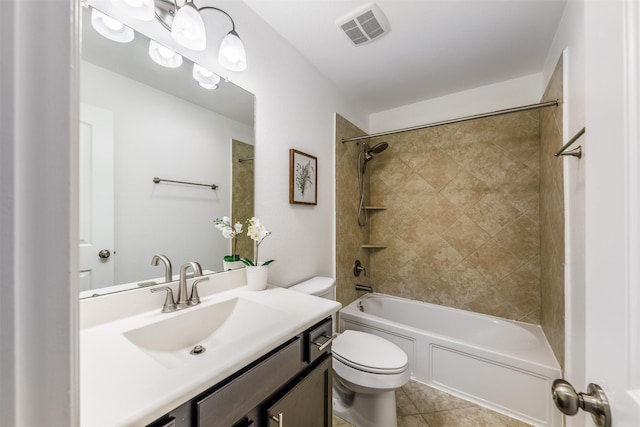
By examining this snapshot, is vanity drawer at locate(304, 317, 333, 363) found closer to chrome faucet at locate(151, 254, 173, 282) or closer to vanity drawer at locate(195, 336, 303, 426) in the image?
vanity drawer at locate(195, 336, 303, 426)

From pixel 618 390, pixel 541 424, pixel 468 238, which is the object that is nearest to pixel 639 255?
pixel 618 390

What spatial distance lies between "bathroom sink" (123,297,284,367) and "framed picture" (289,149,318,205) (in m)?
0.77

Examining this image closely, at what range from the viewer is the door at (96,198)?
0.84 metres

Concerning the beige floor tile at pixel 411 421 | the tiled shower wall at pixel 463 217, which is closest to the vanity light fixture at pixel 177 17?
the tiled shower wall at pixel 463 217

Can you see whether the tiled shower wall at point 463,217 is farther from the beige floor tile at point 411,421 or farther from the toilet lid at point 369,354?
the beige floor tile at point 411,421

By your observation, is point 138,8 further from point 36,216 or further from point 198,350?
point 198,350

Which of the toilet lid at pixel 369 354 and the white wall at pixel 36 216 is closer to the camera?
the white wall at pixel 36 216

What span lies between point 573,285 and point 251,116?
1.86 meters

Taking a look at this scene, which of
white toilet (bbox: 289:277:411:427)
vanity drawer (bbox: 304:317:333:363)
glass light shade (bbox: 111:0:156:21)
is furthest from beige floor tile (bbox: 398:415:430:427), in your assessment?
glass light shade (bbox: 111:0:156:21)

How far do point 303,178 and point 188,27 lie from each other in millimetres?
980

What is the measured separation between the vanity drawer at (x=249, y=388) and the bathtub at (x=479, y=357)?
50.3 inches

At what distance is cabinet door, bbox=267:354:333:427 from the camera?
0.79 meters

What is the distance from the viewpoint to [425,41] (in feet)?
5.31

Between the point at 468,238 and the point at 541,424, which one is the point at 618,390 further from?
the point at 468,238
